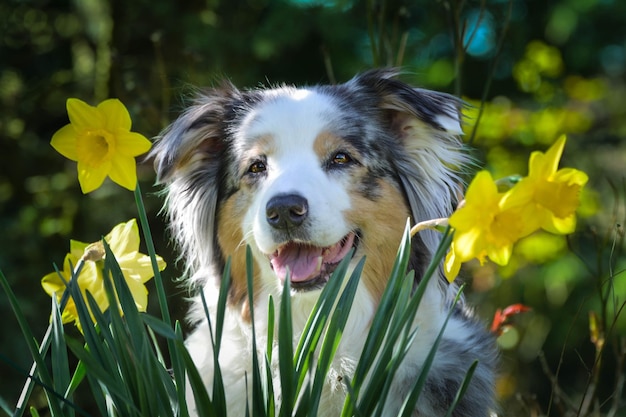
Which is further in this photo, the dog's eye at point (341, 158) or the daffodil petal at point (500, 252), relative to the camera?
the dog's eye at point (341, 158)

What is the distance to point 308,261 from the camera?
2.72 metres

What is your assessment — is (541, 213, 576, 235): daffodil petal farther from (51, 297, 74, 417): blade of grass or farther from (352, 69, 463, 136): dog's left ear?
(51, 297, 74, 417): blade of grass

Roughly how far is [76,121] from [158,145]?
3.58 feet

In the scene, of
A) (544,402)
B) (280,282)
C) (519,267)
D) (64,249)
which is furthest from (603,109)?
(280,282)

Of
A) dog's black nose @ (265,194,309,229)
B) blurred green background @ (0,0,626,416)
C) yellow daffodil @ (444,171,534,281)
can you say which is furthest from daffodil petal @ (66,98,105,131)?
blurred green background @ (0,0,626,416)

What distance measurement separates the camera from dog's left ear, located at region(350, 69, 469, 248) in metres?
3.01

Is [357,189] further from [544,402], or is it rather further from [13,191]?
[544,402]

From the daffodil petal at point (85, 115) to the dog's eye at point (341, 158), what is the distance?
1.04 meters

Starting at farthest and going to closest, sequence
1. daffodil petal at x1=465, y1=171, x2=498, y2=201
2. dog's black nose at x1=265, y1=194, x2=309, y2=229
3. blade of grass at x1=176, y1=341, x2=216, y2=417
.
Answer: dog's black nose at x1=265, y1=194, x2=309, y2=229 < blade of grass at x1=176, y1=341, x2=216, y2=417 < daffodil petal at x1=465, y1=171, x2=498, y2=201

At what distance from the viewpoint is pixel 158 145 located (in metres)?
3.10

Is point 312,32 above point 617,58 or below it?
above

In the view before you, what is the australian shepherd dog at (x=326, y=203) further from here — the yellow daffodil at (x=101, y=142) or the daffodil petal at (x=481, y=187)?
the daffodil petal at (x=481, y=187)

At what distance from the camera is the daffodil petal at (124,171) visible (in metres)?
2.00

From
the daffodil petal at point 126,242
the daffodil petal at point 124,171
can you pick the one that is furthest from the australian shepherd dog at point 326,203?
the daffodil petal at point 124,171
